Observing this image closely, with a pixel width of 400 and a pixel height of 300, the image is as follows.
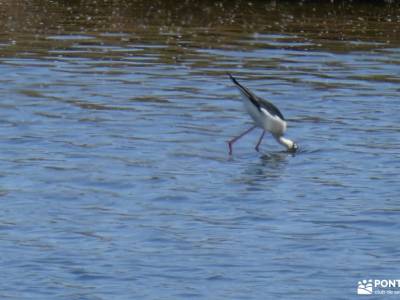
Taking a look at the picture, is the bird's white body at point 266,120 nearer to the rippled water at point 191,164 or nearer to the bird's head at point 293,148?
the bird's head at point 293,148

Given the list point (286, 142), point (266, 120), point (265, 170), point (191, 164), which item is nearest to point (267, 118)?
point (266, 120)

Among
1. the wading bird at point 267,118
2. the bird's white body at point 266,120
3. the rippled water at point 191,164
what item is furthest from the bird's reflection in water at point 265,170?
the bird's white body at point 266,120

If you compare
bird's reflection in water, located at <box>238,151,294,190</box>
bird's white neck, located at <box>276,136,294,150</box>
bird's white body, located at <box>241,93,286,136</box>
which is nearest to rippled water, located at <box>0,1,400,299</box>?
bird's reflection in water, located at <box>238,151,294,190</box>

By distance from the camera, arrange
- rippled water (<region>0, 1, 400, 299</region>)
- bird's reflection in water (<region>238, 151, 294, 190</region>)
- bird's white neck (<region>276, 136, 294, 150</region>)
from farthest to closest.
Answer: bird's white neck (<region>276, 136, 294, 150</region>) < bird's reflection in water (<region>238, 151, 294, 190</region>) < rippled water (<region>0, 1, 400, 299</region>)

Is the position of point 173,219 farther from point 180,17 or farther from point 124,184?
point 180,17

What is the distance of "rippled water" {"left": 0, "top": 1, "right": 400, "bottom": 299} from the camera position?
1102 cm

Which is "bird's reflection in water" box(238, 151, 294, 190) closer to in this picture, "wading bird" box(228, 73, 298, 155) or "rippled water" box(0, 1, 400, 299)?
"rippled water" box(0, 1, 400, 299)

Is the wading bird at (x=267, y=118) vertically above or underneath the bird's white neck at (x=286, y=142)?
above

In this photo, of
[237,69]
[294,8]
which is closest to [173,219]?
[237,69]

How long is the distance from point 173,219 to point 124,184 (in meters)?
1.64

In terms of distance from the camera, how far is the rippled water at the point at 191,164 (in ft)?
36.2

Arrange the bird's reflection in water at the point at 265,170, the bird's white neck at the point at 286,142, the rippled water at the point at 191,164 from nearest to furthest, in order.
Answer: the rippled water at the point at 191,164
the bird's reflection in water at the point at 265,170
the bird's white neck at the point at 286,142

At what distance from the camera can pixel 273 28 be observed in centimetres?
2842

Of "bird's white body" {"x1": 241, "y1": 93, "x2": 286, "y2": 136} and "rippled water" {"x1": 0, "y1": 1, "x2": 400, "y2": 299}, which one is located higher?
"bird's white body" {"x1": 241, "y1": 93, "x2": 286, "y2": 136}
